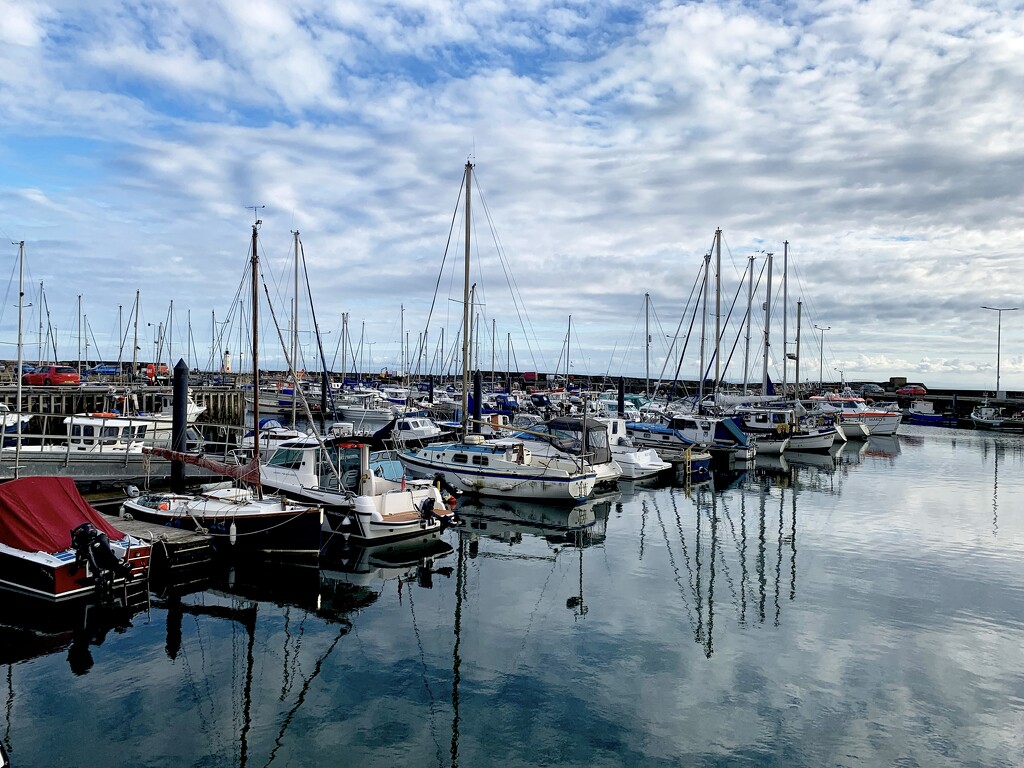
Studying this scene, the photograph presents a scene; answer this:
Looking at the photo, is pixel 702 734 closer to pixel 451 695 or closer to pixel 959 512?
pixel 451 695

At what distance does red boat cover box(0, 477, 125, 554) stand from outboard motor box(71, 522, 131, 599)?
0.54 meters

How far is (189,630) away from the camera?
46.6 ft

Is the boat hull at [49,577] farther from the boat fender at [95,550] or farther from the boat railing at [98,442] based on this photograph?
→ the boat railing at [98,442]

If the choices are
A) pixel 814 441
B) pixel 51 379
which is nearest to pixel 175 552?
pixel 814 441

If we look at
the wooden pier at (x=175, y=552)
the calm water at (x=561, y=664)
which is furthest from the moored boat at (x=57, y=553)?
the calm water at (x=561, y=664)

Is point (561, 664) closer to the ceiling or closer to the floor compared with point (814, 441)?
closer to the floor

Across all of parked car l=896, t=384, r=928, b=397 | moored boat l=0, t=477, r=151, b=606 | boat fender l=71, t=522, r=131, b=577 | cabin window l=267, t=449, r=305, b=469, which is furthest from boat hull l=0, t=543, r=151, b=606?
parked car l=896, t=384, r=928, b=397

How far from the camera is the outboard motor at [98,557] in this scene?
15.1 metres

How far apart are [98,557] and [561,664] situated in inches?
402

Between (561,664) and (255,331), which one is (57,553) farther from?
(561,664)

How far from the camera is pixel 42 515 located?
51.5ft

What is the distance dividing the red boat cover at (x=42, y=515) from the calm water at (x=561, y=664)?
7.27ft

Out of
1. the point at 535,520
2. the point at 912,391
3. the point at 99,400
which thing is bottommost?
the point at 535,520

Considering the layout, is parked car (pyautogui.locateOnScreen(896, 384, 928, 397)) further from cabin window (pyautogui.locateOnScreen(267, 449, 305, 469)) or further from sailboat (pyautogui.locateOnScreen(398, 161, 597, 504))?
cabin window (pyautogui.locateOnScreen(267, 449, 305, 469))
